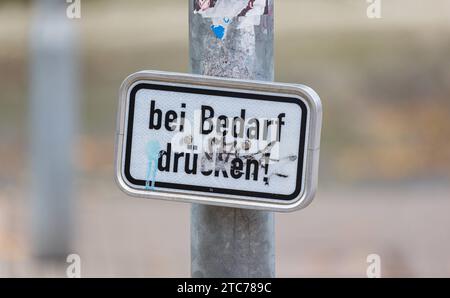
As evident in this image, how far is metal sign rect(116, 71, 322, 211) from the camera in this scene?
1811 mm

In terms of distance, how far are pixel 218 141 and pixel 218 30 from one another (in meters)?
0.23

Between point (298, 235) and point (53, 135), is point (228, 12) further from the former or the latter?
point (298, 235)

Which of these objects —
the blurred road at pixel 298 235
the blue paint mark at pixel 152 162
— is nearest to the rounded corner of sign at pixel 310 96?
the blue paint mark at pixel 152 162

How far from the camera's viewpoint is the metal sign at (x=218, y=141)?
181 centimetres

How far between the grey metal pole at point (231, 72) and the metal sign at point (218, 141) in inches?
3.4

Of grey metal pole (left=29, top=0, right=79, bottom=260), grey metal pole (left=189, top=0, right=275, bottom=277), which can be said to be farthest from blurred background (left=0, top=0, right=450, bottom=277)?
grey metal pole (left=189, top=0, right=275, bottom=277)

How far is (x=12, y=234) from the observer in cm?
577

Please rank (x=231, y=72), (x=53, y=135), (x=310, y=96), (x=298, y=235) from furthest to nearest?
(x=298, y=235)
(x=53, y=135)
(x=231, y=72)
(x=310, y=96)

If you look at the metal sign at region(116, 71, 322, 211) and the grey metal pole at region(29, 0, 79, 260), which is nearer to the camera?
the metal sign at region(116, 71, 322, 211)

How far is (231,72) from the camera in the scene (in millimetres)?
1891

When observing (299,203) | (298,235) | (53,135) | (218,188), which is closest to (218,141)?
(218,188)

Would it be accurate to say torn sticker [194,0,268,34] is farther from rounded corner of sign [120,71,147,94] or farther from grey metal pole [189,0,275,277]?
rounded corner of sign [120,71,147,94]

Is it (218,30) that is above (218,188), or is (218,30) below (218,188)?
above

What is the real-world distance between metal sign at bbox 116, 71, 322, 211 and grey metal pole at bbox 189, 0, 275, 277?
0.29ft
